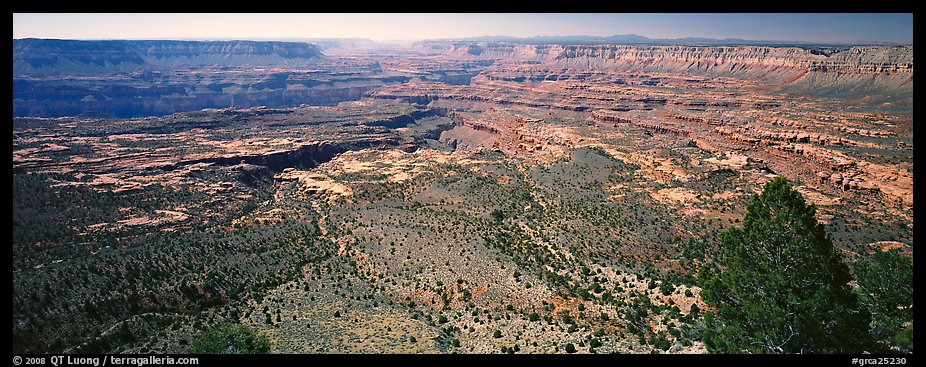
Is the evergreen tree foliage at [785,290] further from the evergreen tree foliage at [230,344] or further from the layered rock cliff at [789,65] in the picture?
the layered rock cliff at [789,65]

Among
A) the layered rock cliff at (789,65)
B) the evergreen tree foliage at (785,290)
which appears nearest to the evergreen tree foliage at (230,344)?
the evergreen tree foliage at (785,290)

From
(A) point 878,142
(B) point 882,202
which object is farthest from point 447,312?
(A) point 878,142

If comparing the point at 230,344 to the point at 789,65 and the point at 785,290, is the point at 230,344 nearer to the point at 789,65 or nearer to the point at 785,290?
the point at 785,290

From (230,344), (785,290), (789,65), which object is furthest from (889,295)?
(789,65)

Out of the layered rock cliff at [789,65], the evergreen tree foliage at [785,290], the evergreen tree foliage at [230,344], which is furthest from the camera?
the layered rock cliff at [789,65]

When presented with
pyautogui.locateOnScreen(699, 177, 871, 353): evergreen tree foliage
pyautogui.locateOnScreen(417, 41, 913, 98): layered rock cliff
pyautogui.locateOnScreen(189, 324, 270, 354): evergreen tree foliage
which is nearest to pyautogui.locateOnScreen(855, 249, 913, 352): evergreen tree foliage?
pyautogui.locateOnScreen(699, 177, 871, 353): evergreen tree foliage

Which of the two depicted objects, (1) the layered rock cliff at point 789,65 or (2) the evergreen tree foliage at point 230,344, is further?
(1) the layered rock cliff at point 789,65

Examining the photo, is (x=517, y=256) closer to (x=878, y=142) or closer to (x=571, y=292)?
(x=571, y=292)

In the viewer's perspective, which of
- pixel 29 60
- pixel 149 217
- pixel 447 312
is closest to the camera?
pixel 447 312
